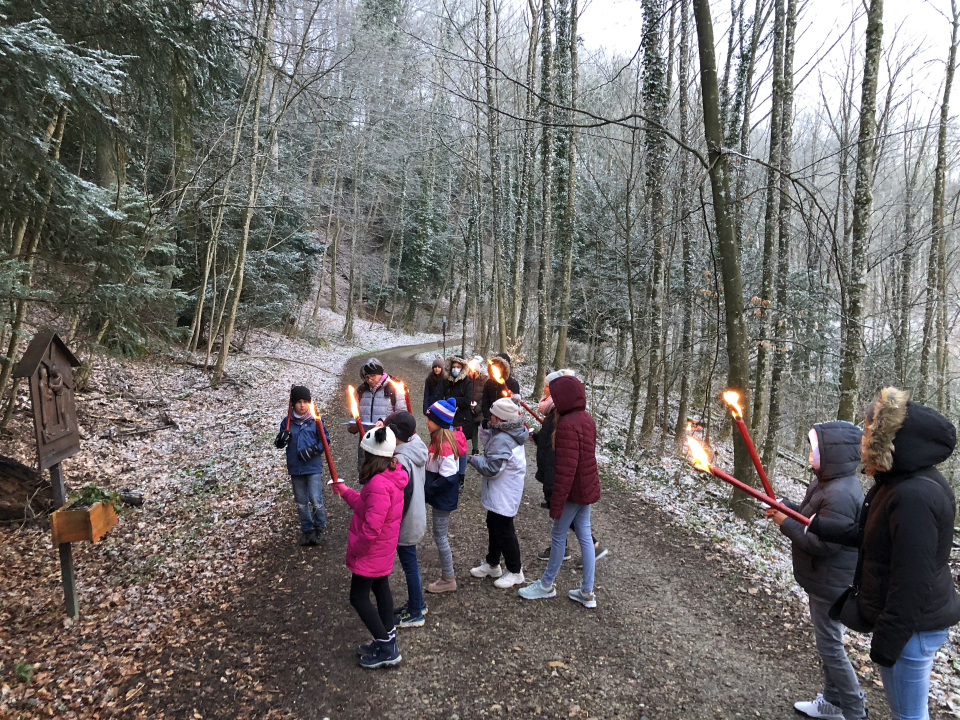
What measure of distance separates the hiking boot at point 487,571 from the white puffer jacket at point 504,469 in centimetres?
85

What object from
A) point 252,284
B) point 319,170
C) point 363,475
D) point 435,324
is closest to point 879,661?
point 363,475

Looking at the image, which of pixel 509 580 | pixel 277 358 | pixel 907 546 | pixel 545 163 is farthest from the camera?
pixel 277 358

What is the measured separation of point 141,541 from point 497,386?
525 cm

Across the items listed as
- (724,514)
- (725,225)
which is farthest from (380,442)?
(724,514)

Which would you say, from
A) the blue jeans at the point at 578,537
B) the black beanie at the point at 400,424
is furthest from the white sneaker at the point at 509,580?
the black beanie at the point at 400,424

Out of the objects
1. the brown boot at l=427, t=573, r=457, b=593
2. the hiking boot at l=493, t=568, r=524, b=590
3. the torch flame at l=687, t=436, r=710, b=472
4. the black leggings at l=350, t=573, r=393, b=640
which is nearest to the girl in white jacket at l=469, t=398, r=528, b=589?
the hiking boot at l=493, t=568, r=524, b=590

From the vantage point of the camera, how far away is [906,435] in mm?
2559

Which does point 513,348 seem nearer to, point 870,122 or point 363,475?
point 870,122

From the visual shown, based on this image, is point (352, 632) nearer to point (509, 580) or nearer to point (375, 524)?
point (375, 524)

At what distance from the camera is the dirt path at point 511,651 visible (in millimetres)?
3855

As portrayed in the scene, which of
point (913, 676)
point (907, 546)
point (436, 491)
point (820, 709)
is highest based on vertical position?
point (907, 546)

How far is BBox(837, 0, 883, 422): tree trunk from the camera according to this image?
24.5 ft

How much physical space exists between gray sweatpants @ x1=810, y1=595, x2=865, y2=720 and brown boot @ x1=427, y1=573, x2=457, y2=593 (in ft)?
10.3

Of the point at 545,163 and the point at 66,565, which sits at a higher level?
the point at 545,163
